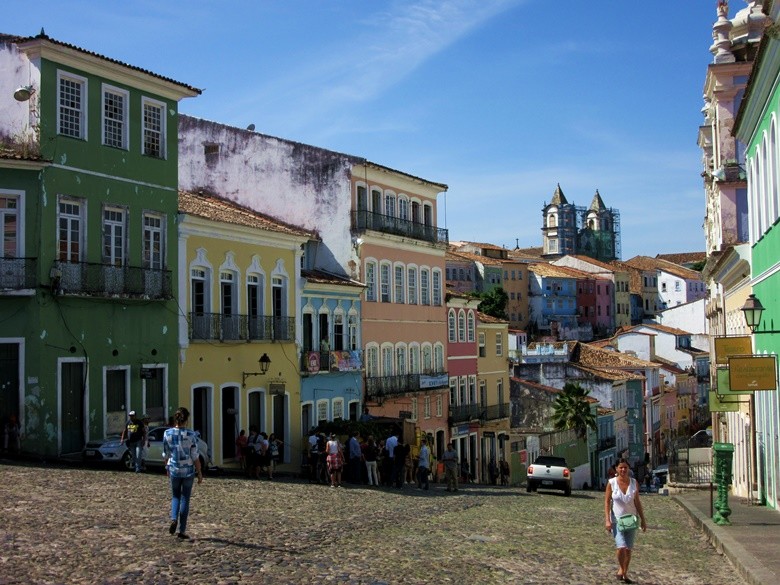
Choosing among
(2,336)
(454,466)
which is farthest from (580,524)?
(2,336)

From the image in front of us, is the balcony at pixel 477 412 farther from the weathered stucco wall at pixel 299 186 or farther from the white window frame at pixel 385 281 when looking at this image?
the weathered stucco wall at pixel 299 186

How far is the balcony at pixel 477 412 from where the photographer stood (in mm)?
48500

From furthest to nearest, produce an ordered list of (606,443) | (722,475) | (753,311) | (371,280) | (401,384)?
1. (606,443)
2. (401,384)
3. (371,280)
4. (753,311)
5. (722,475)

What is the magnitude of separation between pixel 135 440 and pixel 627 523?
1313 cm

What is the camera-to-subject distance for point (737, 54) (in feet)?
103

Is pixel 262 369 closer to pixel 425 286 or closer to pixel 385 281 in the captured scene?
pixel 385 281

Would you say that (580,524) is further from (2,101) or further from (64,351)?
(2,101)

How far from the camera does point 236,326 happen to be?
31844 millimetres

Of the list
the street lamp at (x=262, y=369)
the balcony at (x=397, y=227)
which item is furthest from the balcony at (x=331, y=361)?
the balcony at (x=397, y=227)

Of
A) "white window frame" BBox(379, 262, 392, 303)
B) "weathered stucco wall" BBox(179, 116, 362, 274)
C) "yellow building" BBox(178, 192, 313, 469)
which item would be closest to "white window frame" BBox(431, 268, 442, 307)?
"white window frame" BBox(379, 262, 392, 303)

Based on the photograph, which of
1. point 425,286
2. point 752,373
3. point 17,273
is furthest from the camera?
point 425,286

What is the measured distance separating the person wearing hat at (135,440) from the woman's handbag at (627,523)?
12810 mm

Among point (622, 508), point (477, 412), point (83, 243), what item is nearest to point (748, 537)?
point (622, 508)

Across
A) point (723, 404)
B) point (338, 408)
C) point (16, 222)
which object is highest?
point (16, 222)
